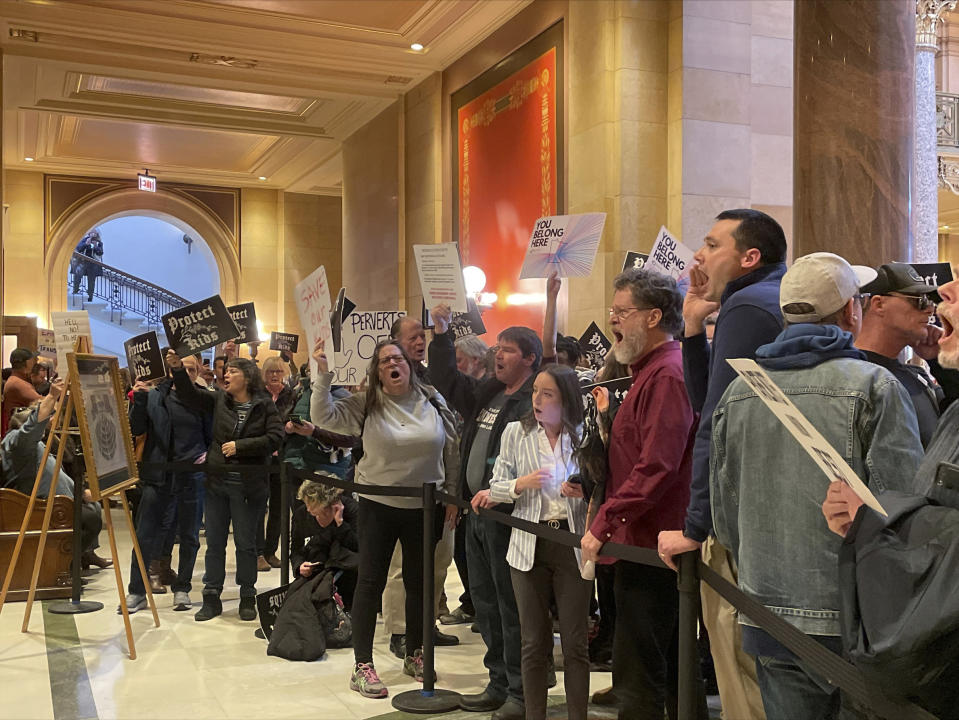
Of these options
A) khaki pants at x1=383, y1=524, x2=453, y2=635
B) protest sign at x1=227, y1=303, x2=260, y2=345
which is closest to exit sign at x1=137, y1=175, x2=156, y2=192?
protest sign at x1=227, y1=303, x2=260, y2=345

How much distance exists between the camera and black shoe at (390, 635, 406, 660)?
536 centimetres

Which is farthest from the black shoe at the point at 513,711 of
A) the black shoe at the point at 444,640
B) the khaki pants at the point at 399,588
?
the black shoe at the point at 444,640

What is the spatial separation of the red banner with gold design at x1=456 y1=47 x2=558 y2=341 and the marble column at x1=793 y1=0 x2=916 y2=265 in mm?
4739

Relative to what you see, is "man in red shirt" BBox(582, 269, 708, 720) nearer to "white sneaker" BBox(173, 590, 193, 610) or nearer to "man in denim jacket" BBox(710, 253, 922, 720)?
"man in denim jacket" BBox(710, 253, 922, 720)

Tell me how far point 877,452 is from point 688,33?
7.20 metres

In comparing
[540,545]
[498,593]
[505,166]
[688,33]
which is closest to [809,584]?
[540,545]

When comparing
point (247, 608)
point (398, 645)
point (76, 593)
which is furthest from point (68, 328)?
point (398, 645)

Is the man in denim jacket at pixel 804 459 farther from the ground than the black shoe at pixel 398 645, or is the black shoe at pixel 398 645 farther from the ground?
the man in denim jacket at pixel 804 459

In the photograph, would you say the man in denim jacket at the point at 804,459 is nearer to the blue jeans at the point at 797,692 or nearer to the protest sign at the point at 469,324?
the blue jeans at the point at 797,692

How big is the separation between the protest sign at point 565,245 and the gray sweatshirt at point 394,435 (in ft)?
3.62

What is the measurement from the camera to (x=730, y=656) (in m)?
2.70

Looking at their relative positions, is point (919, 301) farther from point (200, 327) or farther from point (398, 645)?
point (200, 327)

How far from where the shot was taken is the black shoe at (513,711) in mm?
4141

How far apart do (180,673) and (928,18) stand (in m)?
10.2
